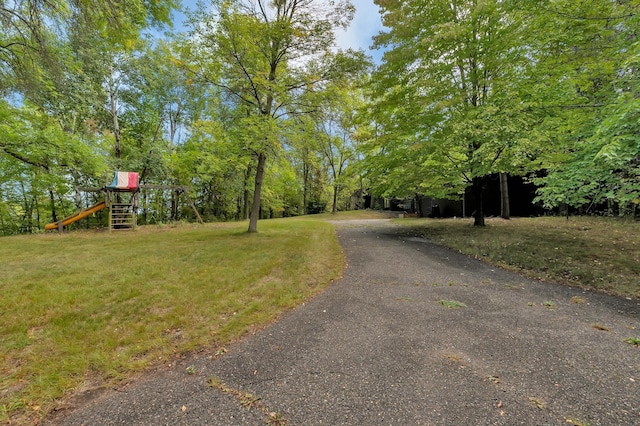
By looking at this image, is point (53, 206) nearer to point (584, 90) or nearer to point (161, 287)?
point (161, 287)

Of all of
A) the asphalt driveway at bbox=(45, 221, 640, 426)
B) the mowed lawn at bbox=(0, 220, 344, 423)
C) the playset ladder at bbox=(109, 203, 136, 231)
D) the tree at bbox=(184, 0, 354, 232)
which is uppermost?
the tree at bbox=(184, 0, 354, 232)

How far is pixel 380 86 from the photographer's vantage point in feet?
30.1

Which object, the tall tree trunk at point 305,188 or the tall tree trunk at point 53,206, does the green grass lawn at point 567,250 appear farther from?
the tall tree trunk at point 53,206

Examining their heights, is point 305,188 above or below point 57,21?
below

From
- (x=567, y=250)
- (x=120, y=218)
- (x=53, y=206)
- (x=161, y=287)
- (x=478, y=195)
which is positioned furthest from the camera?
(x=53, y=206)

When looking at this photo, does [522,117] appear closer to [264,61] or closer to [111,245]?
[264,61]

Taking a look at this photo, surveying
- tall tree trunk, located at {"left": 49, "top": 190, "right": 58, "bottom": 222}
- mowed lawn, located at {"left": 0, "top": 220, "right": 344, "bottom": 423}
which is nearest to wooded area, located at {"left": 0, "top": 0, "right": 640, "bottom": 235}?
tall tree trunk, located at {"left": 49, "top": 190, "right": 58, "bottom": 222}

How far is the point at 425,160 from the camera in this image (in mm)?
8703

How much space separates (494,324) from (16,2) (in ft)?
27.5

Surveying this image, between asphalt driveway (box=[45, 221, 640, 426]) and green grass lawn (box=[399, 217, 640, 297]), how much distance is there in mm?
890

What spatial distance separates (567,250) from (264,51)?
10.2m

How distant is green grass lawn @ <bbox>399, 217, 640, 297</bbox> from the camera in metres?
4.80

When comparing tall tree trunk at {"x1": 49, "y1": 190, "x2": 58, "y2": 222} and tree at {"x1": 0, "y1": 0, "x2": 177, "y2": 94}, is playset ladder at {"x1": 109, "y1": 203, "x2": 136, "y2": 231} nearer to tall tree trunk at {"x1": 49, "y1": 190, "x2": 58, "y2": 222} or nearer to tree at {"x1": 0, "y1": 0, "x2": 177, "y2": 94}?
tall tree trunk at {"x1": 49, "y1": 190, "x2": 58, "y2": 222}

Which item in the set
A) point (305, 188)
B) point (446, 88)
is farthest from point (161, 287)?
point (305, 188)
